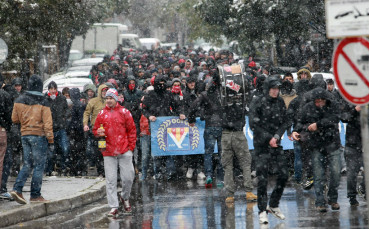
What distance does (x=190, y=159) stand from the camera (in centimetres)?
1614

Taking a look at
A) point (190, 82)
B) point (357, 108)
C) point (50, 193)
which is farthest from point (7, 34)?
point (357, 108)

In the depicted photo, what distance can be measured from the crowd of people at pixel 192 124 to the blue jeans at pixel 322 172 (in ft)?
0.04

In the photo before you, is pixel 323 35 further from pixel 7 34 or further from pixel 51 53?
pixel 51 53

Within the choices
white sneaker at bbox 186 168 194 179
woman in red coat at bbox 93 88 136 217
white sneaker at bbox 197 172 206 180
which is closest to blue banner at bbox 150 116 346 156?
white sneaker at bbox 186 168 194 179

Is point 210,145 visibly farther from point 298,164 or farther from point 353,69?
point 353,69

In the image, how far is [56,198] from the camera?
12258mm

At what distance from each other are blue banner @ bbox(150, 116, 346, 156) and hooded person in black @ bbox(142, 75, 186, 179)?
143 mm

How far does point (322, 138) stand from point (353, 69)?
12.2ft

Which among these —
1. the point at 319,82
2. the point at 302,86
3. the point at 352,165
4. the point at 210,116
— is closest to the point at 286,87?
the point at 302,86

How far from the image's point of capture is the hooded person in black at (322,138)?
11.1 m

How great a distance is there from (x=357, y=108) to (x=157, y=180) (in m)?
5.56

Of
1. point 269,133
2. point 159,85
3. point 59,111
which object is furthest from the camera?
point 59,111

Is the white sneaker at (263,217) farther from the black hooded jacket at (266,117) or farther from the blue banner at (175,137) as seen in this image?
the blue banner at (175,137)

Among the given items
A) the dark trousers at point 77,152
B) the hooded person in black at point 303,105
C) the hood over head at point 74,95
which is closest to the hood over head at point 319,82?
the hooded person in black at point 303,105
